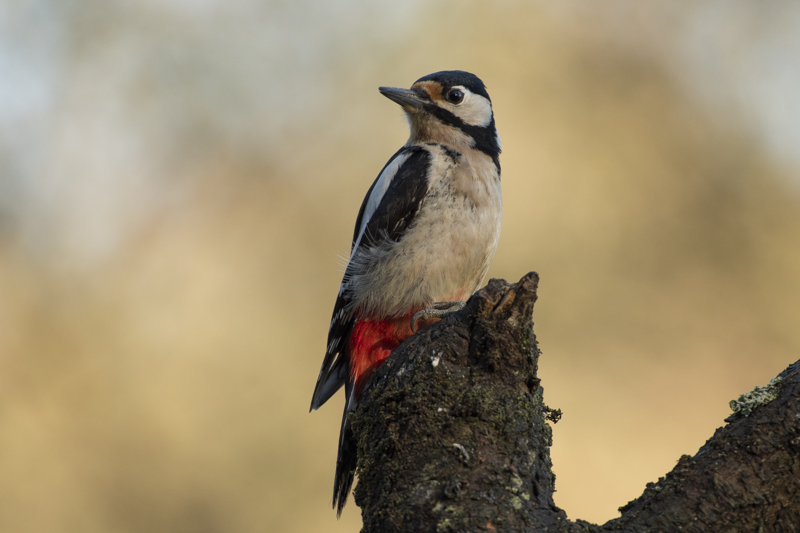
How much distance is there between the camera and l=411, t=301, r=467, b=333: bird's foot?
11.5 ft

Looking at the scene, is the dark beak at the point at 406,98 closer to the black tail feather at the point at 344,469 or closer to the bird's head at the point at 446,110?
the bird's head at the point at 446,110

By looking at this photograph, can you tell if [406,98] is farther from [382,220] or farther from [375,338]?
[375,338]

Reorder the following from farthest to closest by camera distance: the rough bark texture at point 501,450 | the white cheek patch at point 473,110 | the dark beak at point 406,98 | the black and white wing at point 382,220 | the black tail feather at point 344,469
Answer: the white cheek patch at point 473,110 → the dark beak at point 406,98 → the black and white wing at point 382,220 → the black tail feather at point 344,469 → the rough bark texture at point 501,450

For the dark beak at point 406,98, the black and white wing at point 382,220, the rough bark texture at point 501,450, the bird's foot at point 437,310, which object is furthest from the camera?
the dark beak at point 406,98

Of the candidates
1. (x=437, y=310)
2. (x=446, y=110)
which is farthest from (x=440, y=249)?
(x=446, y=110)

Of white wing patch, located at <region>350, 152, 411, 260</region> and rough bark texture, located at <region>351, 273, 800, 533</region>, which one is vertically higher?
white wing patch, located at <region>350, 152, 411, 260</region>

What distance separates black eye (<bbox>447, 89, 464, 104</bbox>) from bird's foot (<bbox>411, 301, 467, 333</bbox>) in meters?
1.55

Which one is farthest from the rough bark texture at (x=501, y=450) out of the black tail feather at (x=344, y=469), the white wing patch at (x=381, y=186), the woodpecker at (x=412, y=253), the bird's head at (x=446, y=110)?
the bird's head at (x=446, y=110)

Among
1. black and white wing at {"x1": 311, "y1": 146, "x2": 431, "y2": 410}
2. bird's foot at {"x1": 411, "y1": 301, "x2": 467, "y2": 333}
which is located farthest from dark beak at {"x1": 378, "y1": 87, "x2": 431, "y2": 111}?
bird's foot at {"x1": 411, "y1": 301, "x2": 467, "y2": 333}

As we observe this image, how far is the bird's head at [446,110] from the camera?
421cm

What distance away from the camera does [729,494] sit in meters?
1.80

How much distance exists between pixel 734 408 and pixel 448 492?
37.7 inches

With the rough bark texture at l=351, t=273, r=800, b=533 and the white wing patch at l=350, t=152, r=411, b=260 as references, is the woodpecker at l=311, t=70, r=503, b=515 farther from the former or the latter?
the rough bark texture at l=351, t=273, r=800, b=533

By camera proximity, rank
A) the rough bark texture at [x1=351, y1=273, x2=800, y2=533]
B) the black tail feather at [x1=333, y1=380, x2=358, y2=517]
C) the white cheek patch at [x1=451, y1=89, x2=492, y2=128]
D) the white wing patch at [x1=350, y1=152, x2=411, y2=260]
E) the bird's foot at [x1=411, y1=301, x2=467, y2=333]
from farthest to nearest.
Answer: the white cheek patch at [x1=451, y1=89, x2=492, y2=128], the white wing patch at [x1=350, y1=152, x2=411, y2=260], the bird's foot at [x1=411, y1=301, x2=467, y2=333], the black tail feather at [x1=333, y1=380, x2=358, y2=517], the rough bark texture at [x1=351, y1=273, x2=800, y2=533]
